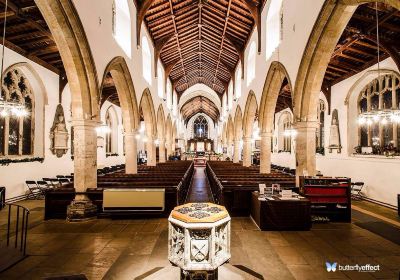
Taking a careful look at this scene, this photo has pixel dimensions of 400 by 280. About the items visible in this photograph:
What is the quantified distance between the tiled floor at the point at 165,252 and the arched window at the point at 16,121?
425cm

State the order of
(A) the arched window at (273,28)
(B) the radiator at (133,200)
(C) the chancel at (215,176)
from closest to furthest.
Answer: (C) the chancel at (215,176) < (B) the radiator at (133,200) < (A) the arched window at (273,28)


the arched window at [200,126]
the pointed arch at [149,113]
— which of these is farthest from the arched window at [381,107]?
the arched window at [200,126]

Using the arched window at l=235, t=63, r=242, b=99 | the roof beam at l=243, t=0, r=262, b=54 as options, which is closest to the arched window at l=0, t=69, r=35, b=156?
the roof beam at l=243, t=0, r=262, b=54

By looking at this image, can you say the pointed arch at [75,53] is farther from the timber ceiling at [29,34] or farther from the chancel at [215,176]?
the timber ceiling at [29,34]

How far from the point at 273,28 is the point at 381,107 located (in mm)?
4777

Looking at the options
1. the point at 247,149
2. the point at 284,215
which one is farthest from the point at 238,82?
the point at 284,215

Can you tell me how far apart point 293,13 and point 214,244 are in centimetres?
745

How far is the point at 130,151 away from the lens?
11.1 metres

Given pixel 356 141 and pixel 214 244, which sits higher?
pixel 356 141

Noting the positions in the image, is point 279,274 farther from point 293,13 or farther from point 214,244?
point 293,13

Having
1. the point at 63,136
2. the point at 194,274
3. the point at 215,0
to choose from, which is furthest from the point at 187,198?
the point at 215,0

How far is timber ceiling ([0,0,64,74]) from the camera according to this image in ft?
22.2

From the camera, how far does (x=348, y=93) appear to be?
34.6 feet

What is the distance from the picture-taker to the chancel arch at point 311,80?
20.2 ft
